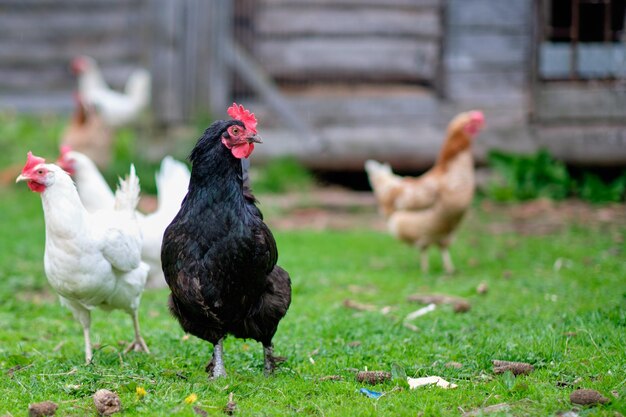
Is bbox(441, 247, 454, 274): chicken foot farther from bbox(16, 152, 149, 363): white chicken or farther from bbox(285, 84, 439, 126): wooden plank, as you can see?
bbox(285, 84, 439, 126): wooden plank

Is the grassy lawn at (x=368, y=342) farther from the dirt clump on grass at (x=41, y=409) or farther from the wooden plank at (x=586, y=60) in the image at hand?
the wooden plank at (x=586, y=60)

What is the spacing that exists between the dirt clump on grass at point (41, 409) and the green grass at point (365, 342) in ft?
0.22

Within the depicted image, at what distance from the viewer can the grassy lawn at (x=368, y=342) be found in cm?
411

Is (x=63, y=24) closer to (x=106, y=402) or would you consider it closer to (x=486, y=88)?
(x=486, y=88)

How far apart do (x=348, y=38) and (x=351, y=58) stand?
335 millimetres

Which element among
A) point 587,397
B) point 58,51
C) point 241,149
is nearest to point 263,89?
point 58,51

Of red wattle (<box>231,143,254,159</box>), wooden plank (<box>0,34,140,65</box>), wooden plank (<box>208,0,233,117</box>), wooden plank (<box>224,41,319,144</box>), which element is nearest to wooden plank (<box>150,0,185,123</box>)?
wooden plank (<box>208,0,233,117</box>)

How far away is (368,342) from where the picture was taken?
17.6 feet

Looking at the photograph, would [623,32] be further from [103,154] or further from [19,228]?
[19,228]

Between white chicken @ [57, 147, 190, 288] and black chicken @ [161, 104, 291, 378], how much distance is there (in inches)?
64.0

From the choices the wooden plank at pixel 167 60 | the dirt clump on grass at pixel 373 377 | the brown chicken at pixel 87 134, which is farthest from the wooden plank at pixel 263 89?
the dirt clump on grass at pixel 373 377

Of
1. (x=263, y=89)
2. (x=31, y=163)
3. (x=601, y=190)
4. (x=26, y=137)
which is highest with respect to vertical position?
(x=31, y=163)

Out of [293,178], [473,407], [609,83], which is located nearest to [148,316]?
[473,407]

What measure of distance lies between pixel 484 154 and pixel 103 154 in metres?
6.10
